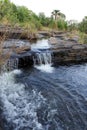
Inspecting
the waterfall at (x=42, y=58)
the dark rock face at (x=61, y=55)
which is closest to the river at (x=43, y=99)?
the dark rock face at (x=61, y=55)

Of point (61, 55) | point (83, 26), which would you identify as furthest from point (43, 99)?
point (83, 26)

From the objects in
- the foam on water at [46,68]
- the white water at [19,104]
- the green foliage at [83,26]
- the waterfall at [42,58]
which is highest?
the green foliage at [83,26]

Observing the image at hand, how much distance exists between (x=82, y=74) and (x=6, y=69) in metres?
4.53

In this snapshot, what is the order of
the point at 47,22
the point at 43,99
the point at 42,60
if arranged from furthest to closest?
the point at 47,22, the point at 42,60, the point at 43,99

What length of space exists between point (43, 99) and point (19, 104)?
1.12 m

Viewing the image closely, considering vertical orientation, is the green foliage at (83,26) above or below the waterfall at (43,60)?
above

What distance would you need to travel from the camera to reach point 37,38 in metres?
22.8

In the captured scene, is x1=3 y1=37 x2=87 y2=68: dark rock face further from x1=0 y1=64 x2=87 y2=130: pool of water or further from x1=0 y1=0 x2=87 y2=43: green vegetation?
x1=0 y1=0 x2=87 y2=43: green vegetation

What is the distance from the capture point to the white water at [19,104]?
7.42m

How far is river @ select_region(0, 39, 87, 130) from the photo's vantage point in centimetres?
743

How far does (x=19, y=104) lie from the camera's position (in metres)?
8.64

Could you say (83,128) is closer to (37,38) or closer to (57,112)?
(57,112)

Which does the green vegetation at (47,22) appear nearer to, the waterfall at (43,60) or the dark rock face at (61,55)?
the dark rock face at (61,55)

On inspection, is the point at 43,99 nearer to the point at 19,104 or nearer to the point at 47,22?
the point at 19,104
